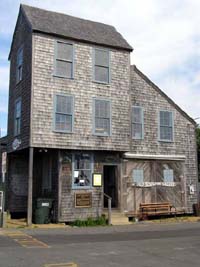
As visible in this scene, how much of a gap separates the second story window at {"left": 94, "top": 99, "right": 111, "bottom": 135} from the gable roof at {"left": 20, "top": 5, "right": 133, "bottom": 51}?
9.90 feet

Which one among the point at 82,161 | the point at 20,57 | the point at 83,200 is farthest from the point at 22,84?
the point at 83,200

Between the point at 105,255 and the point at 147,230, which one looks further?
the point at 147,230

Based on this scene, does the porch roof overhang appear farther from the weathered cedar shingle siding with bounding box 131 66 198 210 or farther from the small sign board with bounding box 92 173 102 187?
the small sign board with bounding box 92 173 102 187

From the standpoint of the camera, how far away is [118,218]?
20141 mm

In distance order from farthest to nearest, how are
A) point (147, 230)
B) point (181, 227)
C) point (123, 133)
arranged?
point (123, 133) → point (181, 227) → point (147, 230)

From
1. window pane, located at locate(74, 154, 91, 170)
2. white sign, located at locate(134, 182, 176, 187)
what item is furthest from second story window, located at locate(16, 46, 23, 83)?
white sign, located at locate(134, 182, 176, 187)

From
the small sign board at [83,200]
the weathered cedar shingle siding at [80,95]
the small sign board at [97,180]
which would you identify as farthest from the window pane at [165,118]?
the small sign board at [83,200]

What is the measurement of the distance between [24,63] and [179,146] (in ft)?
31.5

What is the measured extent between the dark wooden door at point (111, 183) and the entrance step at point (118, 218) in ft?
1.82

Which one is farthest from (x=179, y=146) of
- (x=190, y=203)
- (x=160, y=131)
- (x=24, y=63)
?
(x=24, y=63)

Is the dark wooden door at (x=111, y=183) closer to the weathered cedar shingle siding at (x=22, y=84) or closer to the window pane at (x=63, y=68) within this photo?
the weathered cedar shingle siding at (x=22, y=84)

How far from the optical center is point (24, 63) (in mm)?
20453

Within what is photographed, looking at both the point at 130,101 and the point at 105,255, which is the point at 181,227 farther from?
the point at 105,255

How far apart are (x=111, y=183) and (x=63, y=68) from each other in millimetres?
6386
